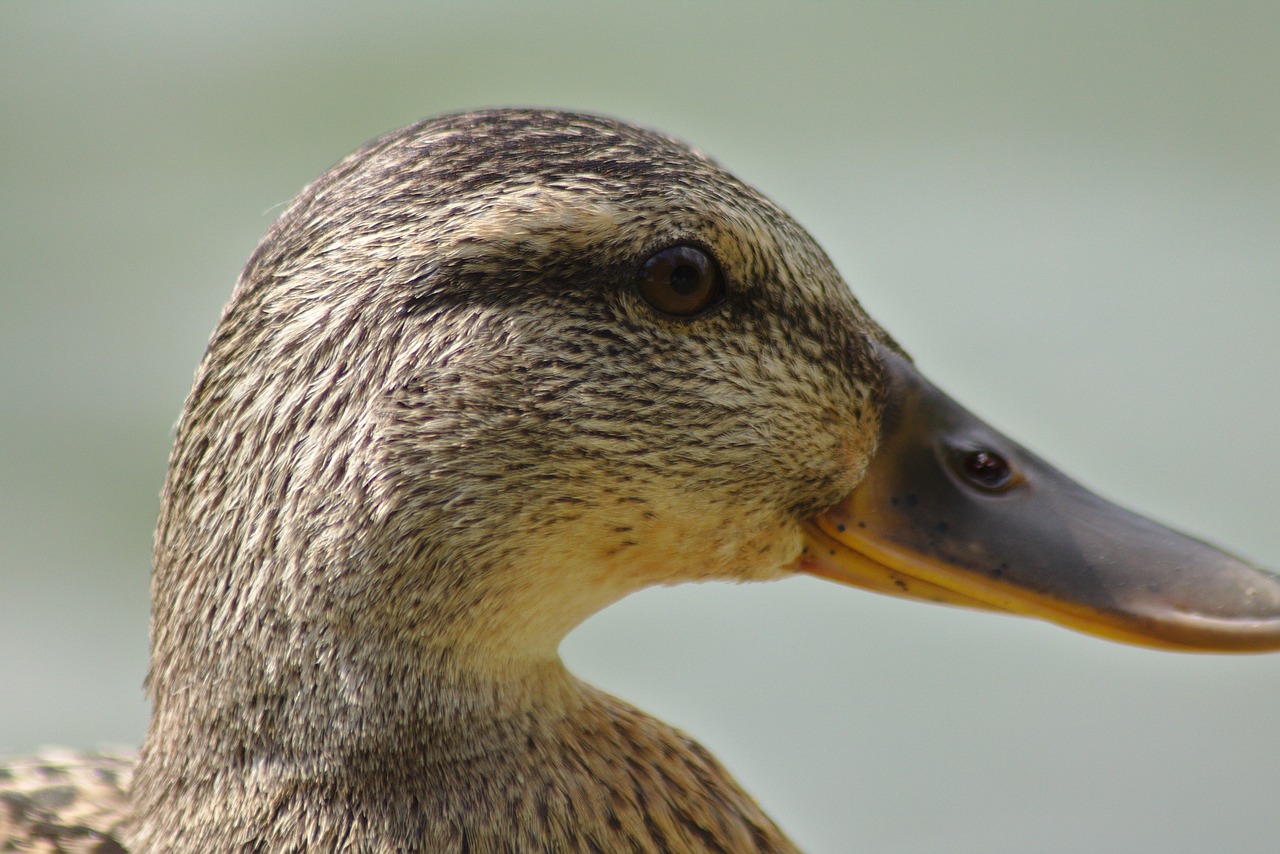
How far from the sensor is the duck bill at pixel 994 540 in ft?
6.17

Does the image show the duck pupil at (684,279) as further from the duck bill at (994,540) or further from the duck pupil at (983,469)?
the duck pupil at (983,469)

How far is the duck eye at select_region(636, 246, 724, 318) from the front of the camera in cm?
176

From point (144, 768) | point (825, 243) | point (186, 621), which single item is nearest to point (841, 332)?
point (186, 621)

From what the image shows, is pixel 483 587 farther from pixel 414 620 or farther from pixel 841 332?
pixel 841 332

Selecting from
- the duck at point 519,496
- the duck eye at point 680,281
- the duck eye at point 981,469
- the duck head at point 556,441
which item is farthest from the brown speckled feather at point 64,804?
the duck eye at point 981,469

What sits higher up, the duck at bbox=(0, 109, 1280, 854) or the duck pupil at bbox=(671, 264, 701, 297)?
the duck pupil at bbox=(671, 264, 701, 297)

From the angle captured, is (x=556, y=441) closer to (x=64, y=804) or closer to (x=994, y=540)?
(x=994, y=540)

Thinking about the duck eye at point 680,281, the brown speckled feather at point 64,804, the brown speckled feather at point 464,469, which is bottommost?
the brown speckled feather at point 64,804

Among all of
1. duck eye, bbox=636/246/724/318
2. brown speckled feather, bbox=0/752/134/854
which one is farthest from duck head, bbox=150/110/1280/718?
brown speckled feather, bbox=0/752/134/854

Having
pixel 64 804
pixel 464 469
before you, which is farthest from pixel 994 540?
pixel 64 804

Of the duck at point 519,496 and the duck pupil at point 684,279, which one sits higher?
the duck pupil at point 684,279

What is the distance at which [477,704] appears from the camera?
1809 mm

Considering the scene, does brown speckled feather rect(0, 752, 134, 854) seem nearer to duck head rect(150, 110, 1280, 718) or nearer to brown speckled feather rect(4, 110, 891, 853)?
brown speckled feather rect(4, 110, 891, 853)

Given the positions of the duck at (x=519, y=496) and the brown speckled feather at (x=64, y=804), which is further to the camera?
the brown speckled feather at (x=64, y=804)
